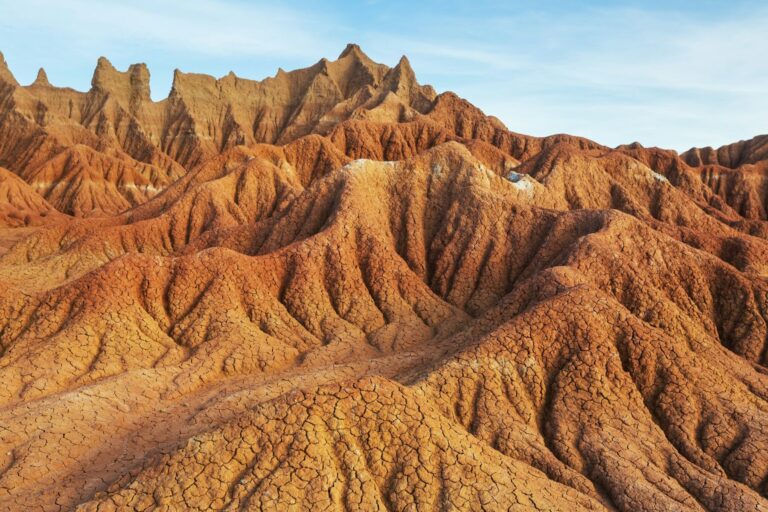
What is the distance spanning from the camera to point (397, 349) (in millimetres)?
22250

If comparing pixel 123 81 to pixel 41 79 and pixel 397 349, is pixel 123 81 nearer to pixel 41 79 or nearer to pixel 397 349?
pixel 41 79

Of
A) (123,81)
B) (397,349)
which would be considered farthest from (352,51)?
(397,349)

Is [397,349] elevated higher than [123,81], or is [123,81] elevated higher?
[123,81]

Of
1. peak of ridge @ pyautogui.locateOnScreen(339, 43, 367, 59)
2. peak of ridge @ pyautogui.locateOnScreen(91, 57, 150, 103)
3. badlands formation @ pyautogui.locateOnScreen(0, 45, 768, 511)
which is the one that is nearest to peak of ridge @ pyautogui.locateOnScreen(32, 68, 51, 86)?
peak of ridge @ pyautogui.locateOnScreen(91, 57, 150, 103)

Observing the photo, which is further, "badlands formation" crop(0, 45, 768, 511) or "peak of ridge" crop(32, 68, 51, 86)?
"peak of ridge" crop(32, 68, 51, 86)

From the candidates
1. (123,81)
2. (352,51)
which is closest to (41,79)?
(123,81)

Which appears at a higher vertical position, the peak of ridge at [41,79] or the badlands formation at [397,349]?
the peak of ridge at [41,79]

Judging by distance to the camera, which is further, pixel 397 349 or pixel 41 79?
pixel 41 79

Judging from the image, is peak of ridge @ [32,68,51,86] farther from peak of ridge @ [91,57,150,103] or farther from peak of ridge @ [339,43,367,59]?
peak of ridge @ [339,43,367,59]

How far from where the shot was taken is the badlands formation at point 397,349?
11469 mm

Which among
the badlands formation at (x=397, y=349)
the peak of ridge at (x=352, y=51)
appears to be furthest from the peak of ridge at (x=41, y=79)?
the badlands formation at (x=397, y=349)

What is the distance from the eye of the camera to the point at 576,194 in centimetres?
3703

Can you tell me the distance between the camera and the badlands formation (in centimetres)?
1147

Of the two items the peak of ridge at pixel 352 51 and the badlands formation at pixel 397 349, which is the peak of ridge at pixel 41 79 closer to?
the peak of ridge at pixel 352 51
